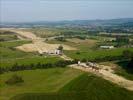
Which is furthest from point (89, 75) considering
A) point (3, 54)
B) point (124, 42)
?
point (124, 42)

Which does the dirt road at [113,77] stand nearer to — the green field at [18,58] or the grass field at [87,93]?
the grass field at [87,93]

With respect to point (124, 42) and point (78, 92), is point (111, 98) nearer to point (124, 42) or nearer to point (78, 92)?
point (78, 92)

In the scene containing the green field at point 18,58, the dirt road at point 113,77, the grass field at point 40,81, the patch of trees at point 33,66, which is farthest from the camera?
the green field at point 18,58

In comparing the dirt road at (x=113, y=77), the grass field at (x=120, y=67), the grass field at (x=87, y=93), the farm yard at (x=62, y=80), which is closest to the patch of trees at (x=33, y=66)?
the farm yard at (x=62, y=80)

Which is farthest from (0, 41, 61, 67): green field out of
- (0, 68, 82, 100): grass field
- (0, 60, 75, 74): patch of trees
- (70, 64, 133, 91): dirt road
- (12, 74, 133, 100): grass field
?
(12, 74, 133, 100): grass field

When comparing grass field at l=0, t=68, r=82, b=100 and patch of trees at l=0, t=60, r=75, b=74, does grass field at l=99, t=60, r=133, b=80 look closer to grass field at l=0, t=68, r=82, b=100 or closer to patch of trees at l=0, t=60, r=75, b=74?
grass field at l=0, t=68, r=82, b=100

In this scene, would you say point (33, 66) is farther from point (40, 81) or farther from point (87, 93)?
point (87, 93)
